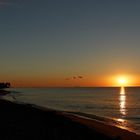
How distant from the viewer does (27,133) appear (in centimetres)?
2030

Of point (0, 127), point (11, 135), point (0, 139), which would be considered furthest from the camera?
point (0, 127)

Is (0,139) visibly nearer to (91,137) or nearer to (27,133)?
(27,133)

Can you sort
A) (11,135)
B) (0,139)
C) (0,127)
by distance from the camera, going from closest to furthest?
(0,139) → (11,135) → (0,127)

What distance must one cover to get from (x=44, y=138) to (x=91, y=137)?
3473 millimetres

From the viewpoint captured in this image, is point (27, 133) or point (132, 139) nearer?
point (27, 133)

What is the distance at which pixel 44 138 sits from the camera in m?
18.6

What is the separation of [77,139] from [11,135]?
383cm

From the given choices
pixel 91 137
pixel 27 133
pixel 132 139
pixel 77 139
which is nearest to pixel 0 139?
pixel 27 133

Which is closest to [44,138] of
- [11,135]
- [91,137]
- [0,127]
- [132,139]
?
[11,135]

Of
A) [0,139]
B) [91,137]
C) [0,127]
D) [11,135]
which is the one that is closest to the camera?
[0,139]

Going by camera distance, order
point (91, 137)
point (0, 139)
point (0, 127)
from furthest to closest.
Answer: point (0, 127), point (91, 137), point (0, 139)

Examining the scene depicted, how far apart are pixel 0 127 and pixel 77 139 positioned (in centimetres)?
616

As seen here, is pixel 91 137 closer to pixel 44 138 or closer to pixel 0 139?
pixel 44 138

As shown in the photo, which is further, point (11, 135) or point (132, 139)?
point (132, 139)
